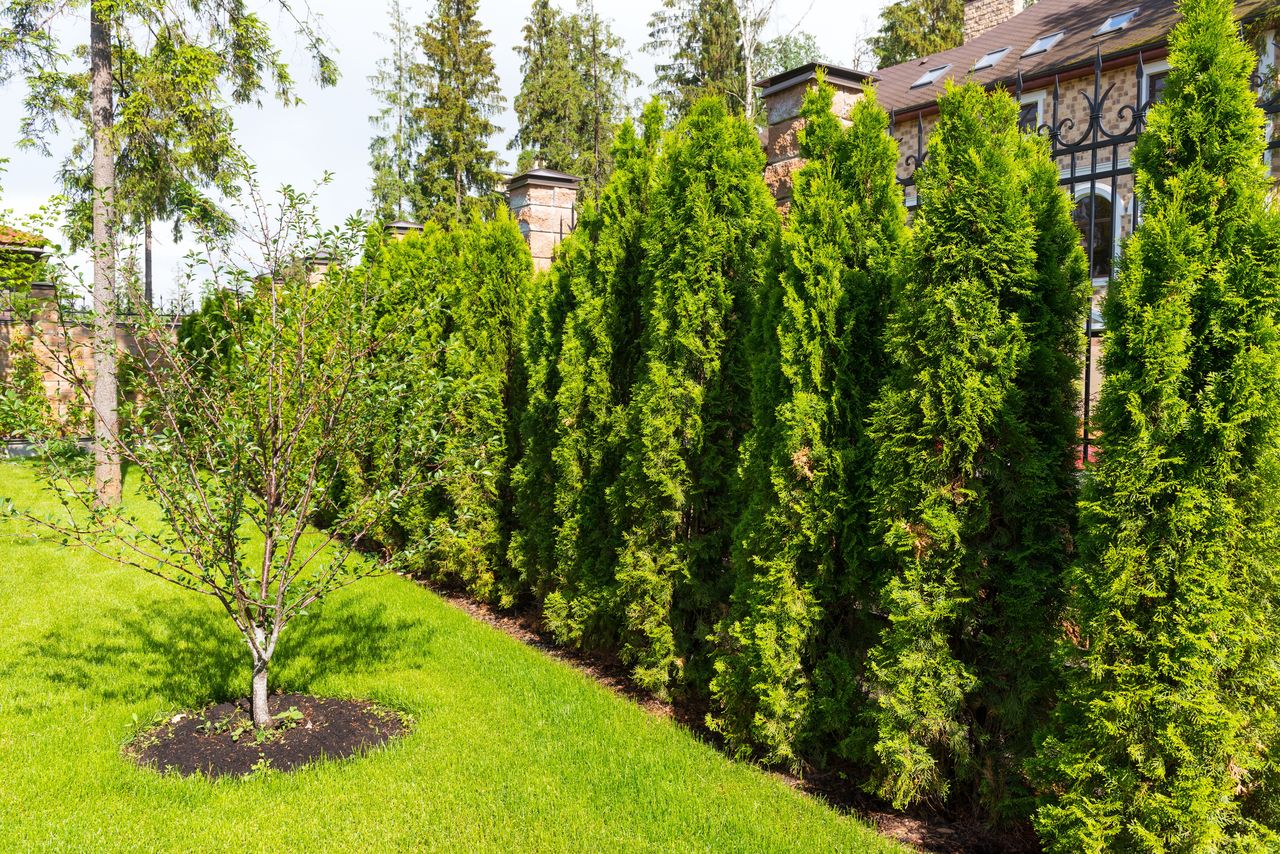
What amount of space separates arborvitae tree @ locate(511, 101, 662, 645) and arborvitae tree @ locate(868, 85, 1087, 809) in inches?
91.4

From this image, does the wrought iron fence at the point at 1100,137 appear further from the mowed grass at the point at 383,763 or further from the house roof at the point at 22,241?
the house roof at the point at 22,241

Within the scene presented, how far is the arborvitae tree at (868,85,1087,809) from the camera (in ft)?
11.0

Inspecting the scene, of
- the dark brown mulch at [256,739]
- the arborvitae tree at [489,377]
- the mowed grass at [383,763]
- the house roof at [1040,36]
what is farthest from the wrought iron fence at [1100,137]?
the dark brown mulch at [256,739]

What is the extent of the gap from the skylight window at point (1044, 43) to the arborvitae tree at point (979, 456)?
59.0 ft

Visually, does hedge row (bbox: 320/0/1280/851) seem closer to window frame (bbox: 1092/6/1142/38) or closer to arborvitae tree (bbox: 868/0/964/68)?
window frame (bbox: 1092/6/1142/38)

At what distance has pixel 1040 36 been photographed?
63.0 feet

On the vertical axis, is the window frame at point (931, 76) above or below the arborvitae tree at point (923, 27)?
below

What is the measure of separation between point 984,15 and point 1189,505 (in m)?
24.8

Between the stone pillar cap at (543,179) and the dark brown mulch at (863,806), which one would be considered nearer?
the dark brown mulch at (863,806)

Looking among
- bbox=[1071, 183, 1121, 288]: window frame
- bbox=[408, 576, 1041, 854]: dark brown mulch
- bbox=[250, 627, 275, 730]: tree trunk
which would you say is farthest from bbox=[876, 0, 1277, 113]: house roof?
bbox=[250, 627, 275, 730]: tree trunk

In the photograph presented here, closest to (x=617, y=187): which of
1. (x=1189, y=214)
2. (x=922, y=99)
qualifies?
(x=1189, y=214)

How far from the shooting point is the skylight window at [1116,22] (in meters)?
17.2

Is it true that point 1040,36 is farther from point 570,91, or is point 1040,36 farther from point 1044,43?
point 570,91

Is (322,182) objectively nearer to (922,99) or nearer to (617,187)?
(617,187)
